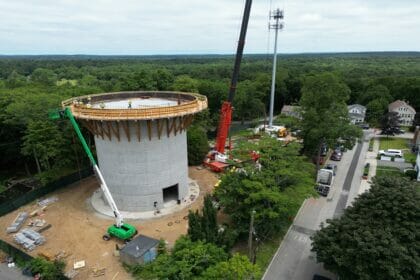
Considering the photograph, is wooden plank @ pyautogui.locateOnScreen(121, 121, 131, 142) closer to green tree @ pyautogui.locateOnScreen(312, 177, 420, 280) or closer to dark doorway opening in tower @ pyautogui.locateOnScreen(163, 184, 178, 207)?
dark doorway opening in tower @ pyautogui.locateOnScreen(163, 184, 178, 207)

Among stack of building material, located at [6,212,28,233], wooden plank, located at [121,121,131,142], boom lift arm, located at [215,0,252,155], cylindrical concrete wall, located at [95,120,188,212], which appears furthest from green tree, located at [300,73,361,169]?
stack of building material, located at [6,212,28,233]

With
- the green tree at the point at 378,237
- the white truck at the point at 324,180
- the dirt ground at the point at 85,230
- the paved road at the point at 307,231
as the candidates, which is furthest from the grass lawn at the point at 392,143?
the dirt ground at the point at 85,230

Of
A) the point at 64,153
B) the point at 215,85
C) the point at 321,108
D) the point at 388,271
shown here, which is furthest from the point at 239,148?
the point at 215,85

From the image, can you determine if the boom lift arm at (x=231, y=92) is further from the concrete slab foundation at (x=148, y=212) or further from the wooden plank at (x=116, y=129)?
the wooden plank at (x=116, y=129)

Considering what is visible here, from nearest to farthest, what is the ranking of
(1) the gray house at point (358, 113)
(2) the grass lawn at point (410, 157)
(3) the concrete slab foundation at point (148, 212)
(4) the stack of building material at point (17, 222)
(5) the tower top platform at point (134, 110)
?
(5) the tower top platform at point (134, 110) < (4) the stack of building material at point (17, 222) < (3) the concrete slab foundation at point (148, 212) < (2) the grass lawn at point (410, 157) < (1) the gray house at point (358, 113)

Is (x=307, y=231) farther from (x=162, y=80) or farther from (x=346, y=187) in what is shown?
(x=162, y=80)

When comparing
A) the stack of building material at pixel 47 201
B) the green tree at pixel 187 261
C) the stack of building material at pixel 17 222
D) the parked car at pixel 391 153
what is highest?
the green tree at pixel 187 261

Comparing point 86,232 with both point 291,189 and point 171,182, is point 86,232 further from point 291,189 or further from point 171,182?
point 291,189

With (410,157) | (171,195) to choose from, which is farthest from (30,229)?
(410,157)
